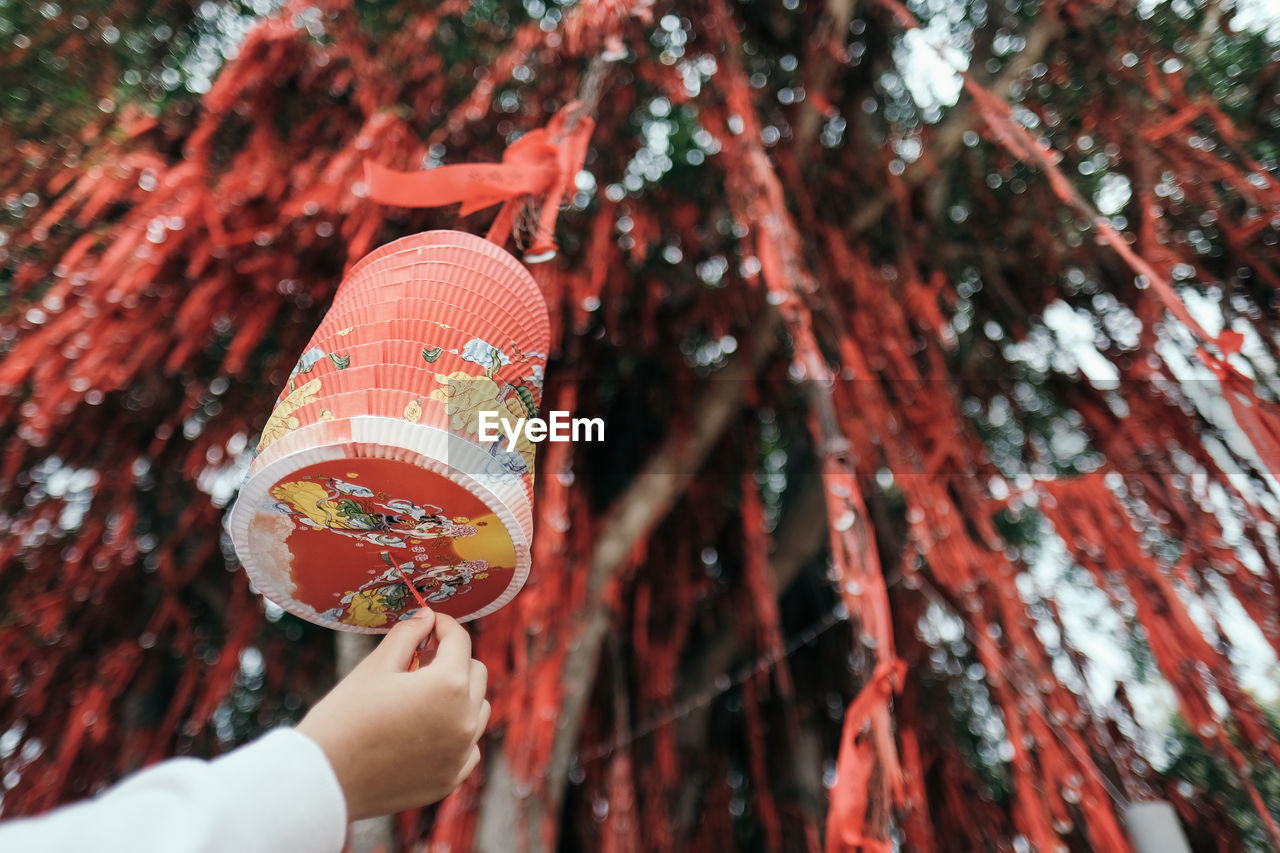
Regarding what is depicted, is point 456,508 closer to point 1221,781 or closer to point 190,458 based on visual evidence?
point 190,458

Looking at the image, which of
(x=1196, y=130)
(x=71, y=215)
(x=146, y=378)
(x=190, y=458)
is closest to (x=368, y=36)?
(x=71, y=215)

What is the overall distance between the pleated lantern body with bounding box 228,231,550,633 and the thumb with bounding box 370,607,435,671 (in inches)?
1.9

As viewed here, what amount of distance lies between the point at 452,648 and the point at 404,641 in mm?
30

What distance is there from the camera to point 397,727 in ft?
1.32

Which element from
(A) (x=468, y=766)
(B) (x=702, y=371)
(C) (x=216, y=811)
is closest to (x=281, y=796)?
(C) (x=216, y=811)

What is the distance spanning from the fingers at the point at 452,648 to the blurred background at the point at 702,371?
1.39ft

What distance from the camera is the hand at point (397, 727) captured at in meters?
0.39

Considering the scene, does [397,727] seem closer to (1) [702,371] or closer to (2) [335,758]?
(2) [335,758]

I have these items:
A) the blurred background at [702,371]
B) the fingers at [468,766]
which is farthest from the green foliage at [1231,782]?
the fingers at [468,766]

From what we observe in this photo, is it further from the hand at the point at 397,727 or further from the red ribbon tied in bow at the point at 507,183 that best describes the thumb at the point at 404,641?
the red ribbon tied in bow at the point at 507,183

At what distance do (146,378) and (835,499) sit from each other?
1335 mm

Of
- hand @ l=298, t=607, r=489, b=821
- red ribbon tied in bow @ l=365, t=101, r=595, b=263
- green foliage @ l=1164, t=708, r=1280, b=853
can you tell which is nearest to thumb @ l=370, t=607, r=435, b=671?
hand @ l=298, t=607, r=489, b=821

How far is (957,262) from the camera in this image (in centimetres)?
163

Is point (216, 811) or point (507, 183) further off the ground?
point (507, 183)
